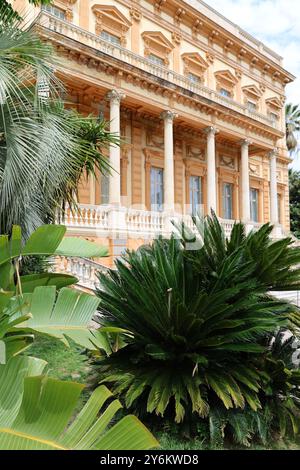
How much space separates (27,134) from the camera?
371 cm

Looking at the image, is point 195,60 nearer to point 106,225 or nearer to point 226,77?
point 226,77

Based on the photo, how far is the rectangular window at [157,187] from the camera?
53.1 ft

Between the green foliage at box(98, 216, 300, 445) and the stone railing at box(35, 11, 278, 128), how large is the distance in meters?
8.41

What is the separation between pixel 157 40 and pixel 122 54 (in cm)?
442

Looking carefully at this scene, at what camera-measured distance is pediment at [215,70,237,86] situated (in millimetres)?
19541

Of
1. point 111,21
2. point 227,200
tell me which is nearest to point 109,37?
point 111,21

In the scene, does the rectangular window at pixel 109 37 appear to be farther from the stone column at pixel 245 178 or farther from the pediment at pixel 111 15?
the stone column at pixel 245 178

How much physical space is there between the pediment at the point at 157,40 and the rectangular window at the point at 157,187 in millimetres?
5716

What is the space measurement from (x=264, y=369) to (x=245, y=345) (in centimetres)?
43

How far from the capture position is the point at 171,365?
321 centimetres

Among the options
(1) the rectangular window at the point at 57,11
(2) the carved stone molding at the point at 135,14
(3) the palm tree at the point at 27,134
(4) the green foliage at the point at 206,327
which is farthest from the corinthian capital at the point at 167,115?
(4) the green foliage at the point at 206,327
